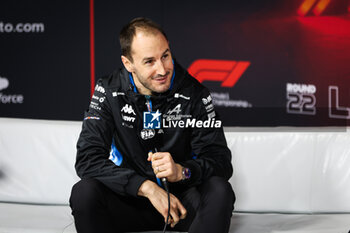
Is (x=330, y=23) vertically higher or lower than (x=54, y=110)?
higher

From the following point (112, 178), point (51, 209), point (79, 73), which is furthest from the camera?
point (79, 73)

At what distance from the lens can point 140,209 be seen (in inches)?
69.1

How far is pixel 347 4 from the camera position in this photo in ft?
13.1

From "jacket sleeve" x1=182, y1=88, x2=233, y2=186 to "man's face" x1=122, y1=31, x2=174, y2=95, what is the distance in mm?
180

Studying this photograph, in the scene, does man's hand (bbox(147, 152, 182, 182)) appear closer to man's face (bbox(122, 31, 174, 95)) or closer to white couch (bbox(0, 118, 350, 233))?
man's face (bbox(122, 31, 174, 95))

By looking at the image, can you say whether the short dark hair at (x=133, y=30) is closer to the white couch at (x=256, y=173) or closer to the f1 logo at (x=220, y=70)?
the white couch at (x=256, y=173)

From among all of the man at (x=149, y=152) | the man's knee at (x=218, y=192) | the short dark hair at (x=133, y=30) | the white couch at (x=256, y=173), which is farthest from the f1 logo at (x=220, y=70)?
the man's knee at (x=218, y=192)

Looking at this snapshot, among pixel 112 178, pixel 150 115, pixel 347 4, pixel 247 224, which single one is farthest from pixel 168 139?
pixel 347 4

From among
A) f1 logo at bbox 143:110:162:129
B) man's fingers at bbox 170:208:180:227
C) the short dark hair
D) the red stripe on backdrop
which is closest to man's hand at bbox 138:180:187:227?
man's fingers at bbox 170:208:180:227

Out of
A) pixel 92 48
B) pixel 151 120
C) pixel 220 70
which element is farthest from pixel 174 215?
pixel 92 48

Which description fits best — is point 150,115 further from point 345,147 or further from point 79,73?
point 79,73

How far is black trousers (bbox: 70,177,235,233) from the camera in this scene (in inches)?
60.6

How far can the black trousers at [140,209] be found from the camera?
154 centimetres

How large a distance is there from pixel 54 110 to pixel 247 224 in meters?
2.94
